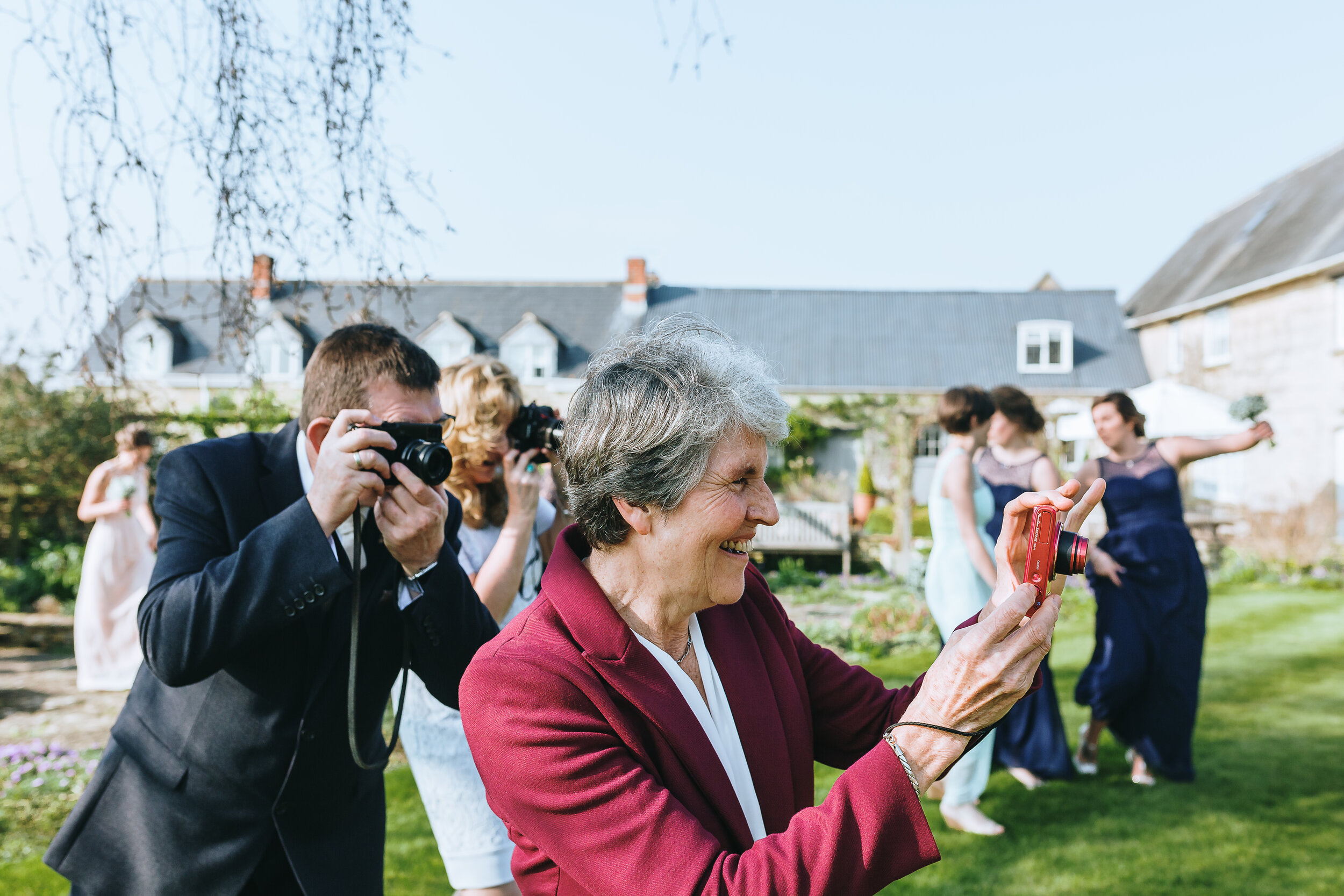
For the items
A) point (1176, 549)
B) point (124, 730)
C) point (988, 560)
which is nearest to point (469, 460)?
point (124, 730)

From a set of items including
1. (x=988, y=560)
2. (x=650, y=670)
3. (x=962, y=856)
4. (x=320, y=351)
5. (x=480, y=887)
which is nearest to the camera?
(x=650, y=670)

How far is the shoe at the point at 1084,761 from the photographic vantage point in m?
5.30

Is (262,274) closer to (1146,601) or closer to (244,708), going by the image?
(244,708)

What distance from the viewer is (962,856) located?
4.15 m

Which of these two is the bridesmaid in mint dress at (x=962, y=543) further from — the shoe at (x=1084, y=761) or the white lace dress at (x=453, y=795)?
the white lace dress at (x=453, y=795)

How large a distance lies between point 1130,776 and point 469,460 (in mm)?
4477

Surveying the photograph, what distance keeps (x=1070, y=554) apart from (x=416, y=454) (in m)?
1.32

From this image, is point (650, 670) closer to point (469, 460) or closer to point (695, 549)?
point (695, 549)

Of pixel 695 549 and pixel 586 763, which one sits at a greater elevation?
pixel 695 549

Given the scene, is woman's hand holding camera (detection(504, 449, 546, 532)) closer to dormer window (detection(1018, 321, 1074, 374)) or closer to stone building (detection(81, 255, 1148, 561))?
stone building (detection(81, 255, 1148, 561))

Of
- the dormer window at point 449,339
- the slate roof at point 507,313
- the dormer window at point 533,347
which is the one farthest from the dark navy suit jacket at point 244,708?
the dormer window at point 449,339

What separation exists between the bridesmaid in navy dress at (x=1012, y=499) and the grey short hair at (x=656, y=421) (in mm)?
3763

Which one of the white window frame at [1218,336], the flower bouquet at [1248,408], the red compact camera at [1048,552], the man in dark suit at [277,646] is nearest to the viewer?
the red compact camera at [1048,552]

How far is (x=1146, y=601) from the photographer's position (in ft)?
17.1
